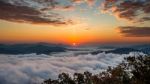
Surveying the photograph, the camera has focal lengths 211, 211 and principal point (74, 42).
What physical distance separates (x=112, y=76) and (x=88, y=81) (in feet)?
20.8

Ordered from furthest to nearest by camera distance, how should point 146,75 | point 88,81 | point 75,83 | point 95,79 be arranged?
point 75,83
point 88,81
point 95,79
point 146,75

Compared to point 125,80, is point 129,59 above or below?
above

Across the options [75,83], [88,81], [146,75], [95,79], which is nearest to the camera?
[146,75]

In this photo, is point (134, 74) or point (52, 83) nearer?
point (134, 74)

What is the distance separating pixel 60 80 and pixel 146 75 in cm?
1817

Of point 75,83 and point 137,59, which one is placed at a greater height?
point 137,59

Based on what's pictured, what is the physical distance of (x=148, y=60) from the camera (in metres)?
36.3

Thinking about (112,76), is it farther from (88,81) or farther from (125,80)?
(88,81)

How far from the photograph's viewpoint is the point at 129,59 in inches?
1471

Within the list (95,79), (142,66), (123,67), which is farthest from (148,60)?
(95,79)

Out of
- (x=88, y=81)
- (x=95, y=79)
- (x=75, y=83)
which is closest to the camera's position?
(x=95, y=79)

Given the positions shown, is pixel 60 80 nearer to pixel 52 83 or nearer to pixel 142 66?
pixel 52 83

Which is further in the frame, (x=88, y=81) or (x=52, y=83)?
(x=52, y=83)

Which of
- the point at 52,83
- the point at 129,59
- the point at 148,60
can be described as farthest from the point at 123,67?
the point at 52,83
